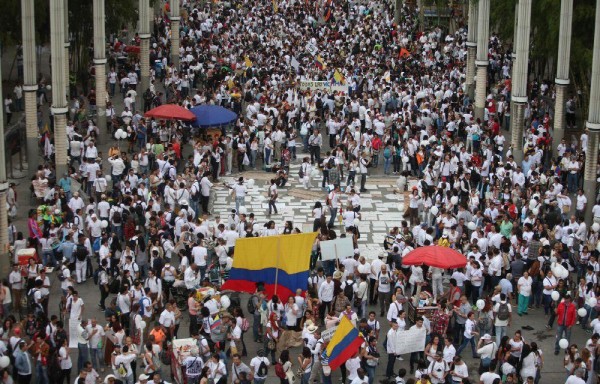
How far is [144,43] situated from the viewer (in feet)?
167

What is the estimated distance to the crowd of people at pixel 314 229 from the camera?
25438mm

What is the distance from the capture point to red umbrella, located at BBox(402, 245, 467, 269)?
1100 inches

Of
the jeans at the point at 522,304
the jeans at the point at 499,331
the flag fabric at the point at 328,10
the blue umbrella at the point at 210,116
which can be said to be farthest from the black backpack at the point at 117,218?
the flag fabric at the point at 328,10

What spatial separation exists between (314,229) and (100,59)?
47.8 ft

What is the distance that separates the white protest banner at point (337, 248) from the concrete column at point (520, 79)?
13734mm

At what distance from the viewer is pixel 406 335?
25.9m

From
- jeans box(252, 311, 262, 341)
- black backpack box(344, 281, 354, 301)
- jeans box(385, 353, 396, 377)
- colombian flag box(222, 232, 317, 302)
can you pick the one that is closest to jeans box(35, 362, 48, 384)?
jeans box(252, 311, 262, 341)

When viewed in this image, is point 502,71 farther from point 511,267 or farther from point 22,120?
point 511,267

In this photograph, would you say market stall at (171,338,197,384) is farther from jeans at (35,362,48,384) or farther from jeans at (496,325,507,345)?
jeans at (496,325,507,345)

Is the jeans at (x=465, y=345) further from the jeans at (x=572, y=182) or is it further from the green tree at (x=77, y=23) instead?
the green tree at (x=77, y=23)

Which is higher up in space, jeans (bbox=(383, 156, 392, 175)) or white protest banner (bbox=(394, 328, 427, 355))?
jeans (bbox=(383, 156, 392, 175))

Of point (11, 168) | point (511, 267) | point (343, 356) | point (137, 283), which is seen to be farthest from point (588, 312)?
point (11, 168)

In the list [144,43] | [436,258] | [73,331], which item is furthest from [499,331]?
[144,43]

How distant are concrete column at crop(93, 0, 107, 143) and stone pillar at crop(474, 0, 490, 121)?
45.8 ft
